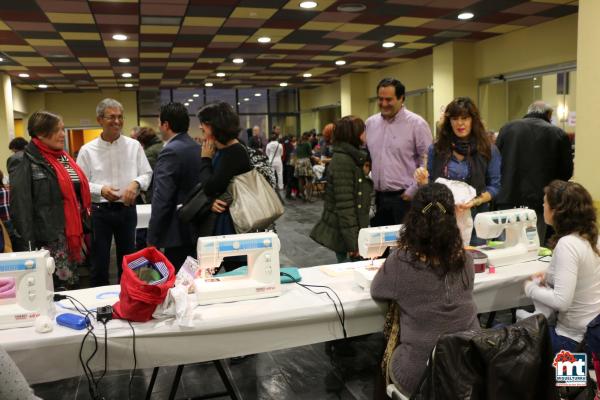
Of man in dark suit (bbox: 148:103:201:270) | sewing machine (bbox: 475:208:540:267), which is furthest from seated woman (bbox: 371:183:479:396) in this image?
man in dark suit (bbox: 148:103:201:270)

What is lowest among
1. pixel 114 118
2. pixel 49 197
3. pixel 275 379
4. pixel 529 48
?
pixel 275 379

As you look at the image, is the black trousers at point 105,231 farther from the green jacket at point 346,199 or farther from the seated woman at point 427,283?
the seated woman at point 427,283

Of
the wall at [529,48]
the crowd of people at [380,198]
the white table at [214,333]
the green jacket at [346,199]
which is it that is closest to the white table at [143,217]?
the crowd of people at [380,198]

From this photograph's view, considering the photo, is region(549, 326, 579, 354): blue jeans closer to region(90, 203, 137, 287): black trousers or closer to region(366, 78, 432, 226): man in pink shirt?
region(366, 78, 432, 226): man in pink shirt

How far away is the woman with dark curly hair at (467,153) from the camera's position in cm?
267

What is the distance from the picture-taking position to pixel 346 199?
290 centimetres

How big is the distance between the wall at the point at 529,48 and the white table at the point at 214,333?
17.0 ft

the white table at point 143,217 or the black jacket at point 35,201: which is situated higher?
the black jacket at point 35,201

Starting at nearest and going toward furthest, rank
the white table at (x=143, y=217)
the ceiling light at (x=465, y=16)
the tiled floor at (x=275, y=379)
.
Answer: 1. the tiled floor at (x=275, y=379)
2. the white table at (x=143, y=217)
3. the ceiling light at (x=465, y=16)

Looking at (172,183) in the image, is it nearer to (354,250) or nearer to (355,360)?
(354,250)

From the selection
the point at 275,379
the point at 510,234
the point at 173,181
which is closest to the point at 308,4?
the point at 173,181

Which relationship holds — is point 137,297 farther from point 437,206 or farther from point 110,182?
point 110,182

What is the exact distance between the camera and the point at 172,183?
101 inches

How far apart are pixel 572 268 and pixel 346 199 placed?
129 cm
